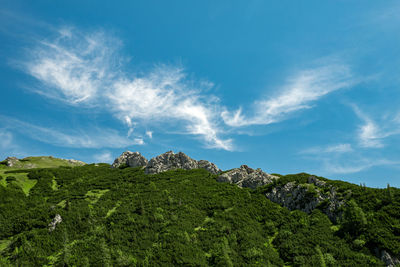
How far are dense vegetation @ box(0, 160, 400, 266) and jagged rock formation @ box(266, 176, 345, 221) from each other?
217cm

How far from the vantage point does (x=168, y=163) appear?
342 feet

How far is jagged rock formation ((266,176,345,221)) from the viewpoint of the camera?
177 feet

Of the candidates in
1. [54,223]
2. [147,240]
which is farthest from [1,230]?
[147,240]

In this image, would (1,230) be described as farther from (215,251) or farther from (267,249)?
(267,249)

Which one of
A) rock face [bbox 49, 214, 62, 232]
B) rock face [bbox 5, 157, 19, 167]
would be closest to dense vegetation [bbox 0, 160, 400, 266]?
rock face [bbox 49, 214, 62, 232]

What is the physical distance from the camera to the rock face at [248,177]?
75062mm

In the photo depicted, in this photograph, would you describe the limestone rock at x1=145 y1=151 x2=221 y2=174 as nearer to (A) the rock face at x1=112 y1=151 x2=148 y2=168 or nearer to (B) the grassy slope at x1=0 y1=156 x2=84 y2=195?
(A) the rock face at x1=112 y1=151 x2=148 y2=168

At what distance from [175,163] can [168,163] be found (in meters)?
3.32

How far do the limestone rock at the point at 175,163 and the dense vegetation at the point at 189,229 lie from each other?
24.5 m

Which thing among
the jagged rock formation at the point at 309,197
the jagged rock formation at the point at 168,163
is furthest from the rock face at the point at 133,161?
the jagged rock formation at the point at 309,197

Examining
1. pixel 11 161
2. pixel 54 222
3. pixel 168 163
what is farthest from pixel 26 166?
pixel 54 222

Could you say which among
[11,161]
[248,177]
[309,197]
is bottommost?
[309,197]

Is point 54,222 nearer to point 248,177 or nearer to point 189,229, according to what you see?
point 189,229

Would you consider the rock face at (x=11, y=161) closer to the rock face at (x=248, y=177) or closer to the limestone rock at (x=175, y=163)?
the limestone rock at (x=175, y=163)
